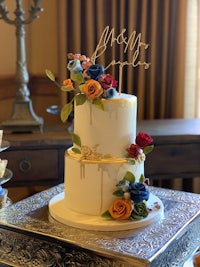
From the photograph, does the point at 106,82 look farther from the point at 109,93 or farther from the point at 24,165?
the point at 24,165

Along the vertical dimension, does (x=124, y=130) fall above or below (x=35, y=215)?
above

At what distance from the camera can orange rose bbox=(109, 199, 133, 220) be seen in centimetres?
133

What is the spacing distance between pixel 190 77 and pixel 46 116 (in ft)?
2.86

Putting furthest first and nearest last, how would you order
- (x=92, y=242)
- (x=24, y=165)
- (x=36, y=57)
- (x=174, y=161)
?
1. (x=36, y=57)
2. (x=174, y=161)
3. (x=24, y=165)
4. (x=92, y=242)

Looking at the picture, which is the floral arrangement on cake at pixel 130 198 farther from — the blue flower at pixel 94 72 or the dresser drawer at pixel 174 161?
the dresser drawer at pixel 174 161

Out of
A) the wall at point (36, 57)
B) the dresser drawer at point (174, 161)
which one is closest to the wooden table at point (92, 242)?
the dresser drawer at point (174, 161)

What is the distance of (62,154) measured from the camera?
2186 millimetres

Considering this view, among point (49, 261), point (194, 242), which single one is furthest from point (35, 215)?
point (194, 242)

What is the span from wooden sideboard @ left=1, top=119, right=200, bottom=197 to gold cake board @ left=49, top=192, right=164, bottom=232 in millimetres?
732

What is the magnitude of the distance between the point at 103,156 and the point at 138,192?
14 centimetres

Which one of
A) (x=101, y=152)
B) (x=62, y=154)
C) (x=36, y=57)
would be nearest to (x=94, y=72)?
(x=101, y=152)

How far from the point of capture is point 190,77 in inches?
104

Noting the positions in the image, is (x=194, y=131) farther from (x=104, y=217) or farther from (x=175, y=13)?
(x=104, y=217)

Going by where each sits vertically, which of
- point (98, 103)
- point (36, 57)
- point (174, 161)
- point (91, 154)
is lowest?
point (174, 161)
